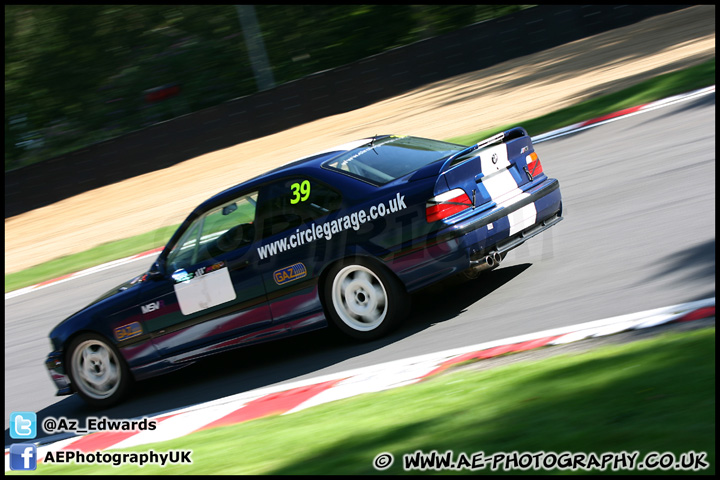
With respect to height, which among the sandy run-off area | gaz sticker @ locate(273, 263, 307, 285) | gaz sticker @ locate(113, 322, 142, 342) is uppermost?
the sandy run-off area

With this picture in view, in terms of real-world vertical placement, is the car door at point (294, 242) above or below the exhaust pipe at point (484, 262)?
above

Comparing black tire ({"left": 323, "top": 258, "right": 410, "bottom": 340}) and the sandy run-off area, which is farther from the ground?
the sandy run-off area

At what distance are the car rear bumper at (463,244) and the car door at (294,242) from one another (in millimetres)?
672

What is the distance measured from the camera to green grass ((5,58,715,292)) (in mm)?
13305

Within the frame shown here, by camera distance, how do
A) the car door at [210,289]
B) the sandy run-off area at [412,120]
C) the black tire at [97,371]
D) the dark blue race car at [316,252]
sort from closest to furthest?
1. the dark blue race car at [316,252]
2. the car door at [210,289]
3. the black tire at [97,371]
4. the sandy run-off area at [412,120]

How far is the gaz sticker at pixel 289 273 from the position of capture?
Answer: 6.49 meters

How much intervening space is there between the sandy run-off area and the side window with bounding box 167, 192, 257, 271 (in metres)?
8.34

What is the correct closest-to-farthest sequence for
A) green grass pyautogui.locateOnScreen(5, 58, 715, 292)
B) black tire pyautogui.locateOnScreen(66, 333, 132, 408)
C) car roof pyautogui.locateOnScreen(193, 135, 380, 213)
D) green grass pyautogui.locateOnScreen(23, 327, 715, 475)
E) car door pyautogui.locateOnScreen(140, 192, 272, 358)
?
1. green grass pyautogui.locateOnScreen(23, 327, 715, 475)
2. car roof pyautogui.locateOnScreen(193, 135, 380, 213)
3. car door pyautogui.locateOnScreen(140, 192, 272, 358)
4. black tire pyautogui.locateOnScreen(66, 333, 132, 408)
5. green grass pyautogui.locateOnScreen(5, 58, 715, 292)

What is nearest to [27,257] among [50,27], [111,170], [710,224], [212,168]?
[212,168]

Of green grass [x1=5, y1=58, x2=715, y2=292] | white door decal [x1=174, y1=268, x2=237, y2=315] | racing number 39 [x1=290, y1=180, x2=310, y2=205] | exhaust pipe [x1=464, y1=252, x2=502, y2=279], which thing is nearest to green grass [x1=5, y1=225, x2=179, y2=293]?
green grass [x1=5, y1=58, x2=715, y2=292]

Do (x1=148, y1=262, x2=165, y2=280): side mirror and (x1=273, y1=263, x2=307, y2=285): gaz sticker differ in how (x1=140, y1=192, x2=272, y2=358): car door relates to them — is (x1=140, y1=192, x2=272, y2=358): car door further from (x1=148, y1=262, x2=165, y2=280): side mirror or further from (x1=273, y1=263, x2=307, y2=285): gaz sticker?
(x1=273, y1=263, x2=307, y2=285): gaz sticker

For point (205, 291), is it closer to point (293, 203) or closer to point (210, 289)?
point (210, 289)

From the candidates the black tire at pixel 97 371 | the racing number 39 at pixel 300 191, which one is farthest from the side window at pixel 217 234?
the black tire at pixel 97 371

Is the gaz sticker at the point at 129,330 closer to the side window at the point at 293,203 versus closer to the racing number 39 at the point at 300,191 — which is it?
the side window at the point at 293,203
